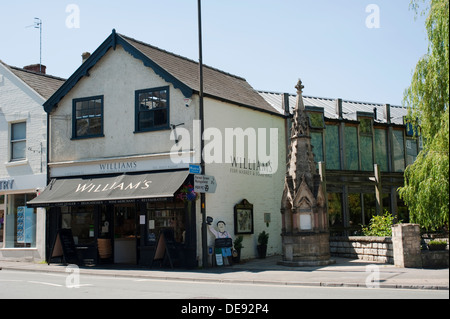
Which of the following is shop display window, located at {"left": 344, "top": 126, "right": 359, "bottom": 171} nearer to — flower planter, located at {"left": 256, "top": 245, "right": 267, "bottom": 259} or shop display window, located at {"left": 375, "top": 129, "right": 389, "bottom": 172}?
shop display window, located at {"left": 375, "top": 129, "right": 389, "bottom": 172}

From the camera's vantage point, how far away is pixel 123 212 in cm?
2116

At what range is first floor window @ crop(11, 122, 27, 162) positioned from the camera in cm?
2356

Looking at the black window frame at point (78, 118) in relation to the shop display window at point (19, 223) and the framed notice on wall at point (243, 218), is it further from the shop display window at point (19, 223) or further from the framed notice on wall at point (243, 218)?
the framed notice on wall at point (243, 218)

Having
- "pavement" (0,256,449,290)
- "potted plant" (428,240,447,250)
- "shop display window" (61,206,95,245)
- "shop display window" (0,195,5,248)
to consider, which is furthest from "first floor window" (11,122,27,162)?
"potted plant" (428,240,447,250)

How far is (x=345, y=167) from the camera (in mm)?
24234

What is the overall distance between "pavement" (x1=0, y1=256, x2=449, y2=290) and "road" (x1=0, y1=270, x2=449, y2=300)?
0.50m

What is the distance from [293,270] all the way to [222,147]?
5639 millimetres

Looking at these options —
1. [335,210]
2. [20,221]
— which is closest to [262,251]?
[335,210]

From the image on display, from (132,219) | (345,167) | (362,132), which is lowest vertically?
(132,219)

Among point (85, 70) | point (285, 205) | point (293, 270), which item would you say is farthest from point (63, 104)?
point (293, 270)

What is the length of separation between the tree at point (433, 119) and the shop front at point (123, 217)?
24.9 feet

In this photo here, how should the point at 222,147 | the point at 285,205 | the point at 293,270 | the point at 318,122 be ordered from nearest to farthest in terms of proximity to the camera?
the point at 293,270 → the point at 285,205 → the point at 222,147 → the point at 318,122

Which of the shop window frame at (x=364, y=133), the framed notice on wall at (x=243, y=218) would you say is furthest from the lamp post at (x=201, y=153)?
the shop window frame at (x=364, y=133)
